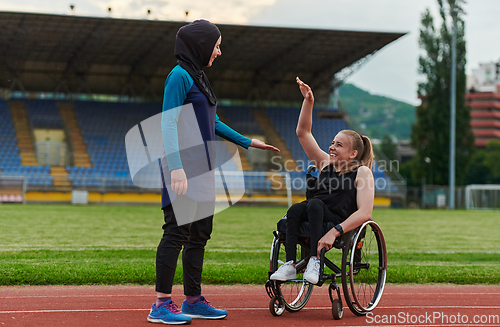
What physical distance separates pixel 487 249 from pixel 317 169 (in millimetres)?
7582

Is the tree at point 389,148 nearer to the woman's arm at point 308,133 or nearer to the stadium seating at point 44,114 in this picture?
the stadium seating at point 44,114

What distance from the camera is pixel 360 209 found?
3.98 metres

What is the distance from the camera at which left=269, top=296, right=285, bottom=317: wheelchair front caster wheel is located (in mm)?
4006

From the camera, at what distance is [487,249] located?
10.6 m

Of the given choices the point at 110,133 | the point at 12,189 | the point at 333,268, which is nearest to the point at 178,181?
the point at 333,268

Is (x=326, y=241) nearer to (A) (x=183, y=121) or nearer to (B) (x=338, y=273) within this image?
(B) (x=338, y=273)

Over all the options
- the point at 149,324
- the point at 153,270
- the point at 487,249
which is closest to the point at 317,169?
the point at 149,324

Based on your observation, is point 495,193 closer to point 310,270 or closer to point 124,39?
point 124,39

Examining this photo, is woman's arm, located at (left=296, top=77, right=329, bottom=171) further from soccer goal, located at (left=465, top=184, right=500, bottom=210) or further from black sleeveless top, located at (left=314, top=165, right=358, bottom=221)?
soccer goal, located at (left=465, top=184, right=500, bottom=210)

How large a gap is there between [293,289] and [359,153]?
1329mm

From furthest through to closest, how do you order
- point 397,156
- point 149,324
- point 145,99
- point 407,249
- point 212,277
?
1. point 397,156
2. point 145,99
3. point 407,249
4. point 212,277
5. point 149,324

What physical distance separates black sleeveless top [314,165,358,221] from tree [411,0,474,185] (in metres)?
33.0

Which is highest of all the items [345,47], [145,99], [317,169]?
[345,47]

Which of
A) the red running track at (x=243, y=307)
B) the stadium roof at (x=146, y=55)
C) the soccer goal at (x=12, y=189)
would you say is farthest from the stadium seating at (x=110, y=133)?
the red running track at (x=243, y=307)
